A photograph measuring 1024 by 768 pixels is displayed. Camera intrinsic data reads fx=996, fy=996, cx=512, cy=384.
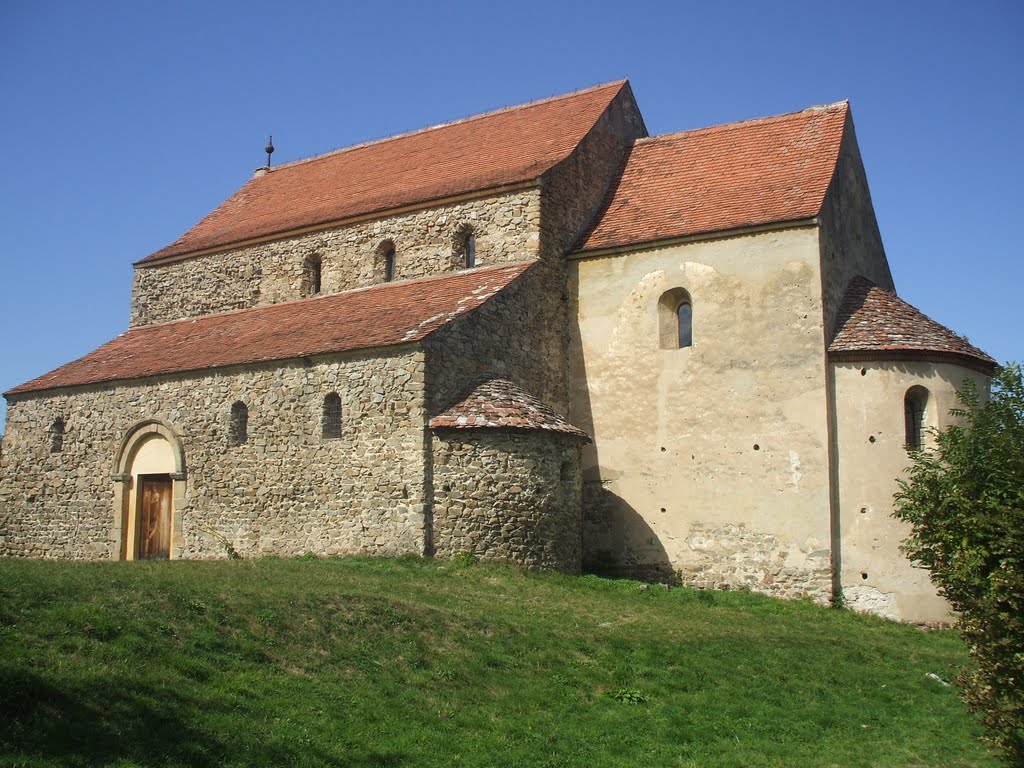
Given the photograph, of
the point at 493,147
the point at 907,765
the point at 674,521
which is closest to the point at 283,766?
the point at 907,765

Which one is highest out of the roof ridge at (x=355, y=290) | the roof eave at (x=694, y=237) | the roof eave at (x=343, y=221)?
the roof eave at (x=343, y=221)

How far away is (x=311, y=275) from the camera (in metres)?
25.5

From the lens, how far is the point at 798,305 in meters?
20.1

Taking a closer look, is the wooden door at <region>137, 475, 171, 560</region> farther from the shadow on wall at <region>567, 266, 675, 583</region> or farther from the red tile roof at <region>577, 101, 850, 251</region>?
the red tile roof at <region>577, 101, 850, 251</region>

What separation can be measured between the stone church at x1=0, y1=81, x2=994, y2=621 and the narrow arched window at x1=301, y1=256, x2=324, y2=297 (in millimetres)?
65

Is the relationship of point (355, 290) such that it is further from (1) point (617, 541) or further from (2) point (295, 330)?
(1) point (617, 541)

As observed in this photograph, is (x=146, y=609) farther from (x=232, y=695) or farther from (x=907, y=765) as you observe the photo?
(x=907, y=765)

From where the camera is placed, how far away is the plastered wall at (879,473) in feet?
61.4

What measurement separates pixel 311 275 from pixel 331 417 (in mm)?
6785

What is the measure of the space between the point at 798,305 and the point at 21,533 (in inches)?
738

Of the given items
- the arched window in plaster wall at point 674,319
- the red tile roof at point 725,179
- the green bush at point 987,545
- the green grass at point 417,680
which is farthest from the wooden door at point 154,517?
the green bush at point 987,545

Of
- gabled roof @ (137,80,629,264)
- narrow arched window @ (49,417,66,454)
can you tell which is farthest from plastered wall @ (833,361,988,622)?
narrow arched window @ (49,417,66,454)

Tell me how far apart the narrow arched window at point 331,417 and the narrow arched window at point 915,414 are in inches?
434

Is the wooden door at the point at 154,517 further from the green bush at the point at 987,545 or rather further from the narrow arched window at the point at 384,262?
the green bush at the point at 987,545
